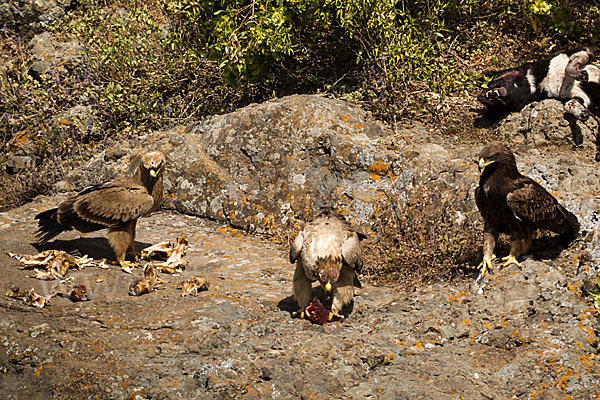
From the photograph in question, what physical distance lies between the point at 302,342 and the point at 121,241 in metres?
2.49

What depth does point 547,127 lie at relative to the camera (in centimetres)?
727

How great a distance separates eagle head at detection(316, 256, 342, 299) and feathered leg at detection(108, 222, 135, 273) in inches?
90.5

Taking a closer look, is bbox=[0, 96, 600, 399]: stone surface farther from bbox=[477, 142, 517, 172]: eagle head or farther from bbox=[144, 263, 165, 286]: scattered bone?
bbox=[477, 142, 517, 172]: eagle head

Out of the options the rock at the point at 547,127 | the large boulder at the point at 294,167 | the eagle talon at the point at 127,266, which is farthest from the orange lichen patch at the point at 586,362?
the eagle talon at the point at 127,266

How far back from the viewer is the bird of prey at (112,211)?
6000mm

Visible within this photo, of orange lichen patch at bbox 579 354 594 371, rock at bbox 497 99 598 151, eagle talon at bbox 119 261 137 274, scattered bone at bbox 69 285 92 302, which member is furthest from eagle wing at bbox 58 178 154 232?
rock at bbox 497 99 598 151

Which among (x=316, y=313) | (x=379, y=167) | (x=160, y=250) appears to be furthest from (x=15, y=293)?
(x=379, y=167)

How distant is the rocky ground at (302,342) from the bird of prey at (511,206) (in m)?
0.25

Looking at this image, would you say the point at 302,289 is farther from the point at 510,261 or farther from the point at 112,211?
the point at 112,211

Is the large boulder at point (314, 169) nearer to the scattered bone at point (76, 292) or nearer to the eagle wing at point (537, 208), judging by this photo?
the eagle wing at point (537, 208)

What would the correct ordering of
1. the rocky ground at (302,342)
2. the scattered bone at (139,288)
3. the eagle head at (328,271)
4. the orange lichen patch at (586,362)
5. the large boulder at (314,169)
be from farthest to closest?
1. the large boulder at (314,169)
2. the scattered bone at (139,288)
3. the eagle head at (328,271)
4. the orange lichen patch at (586,362)
5. the rocky ground at (302,342)

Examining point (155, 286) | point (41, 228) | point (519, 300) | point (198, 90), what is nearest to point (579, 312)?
point (519, 300)

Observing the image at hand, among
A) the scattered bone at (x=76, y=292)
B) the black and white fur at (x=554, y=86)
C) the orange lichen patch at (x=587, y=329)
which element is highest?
the black and white fur at (x=554, y=86)

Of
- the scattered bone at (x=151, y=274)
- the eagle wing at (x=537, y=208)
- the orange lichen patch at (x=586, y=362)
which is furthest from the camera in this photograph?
the scattered bone at (x=151, y=274)
